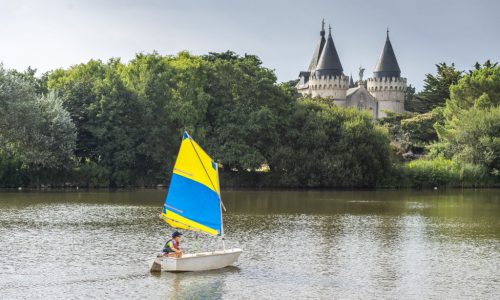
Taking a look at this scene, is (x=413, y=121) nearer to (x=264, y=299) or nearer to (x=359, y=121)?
(x=359, y=121)

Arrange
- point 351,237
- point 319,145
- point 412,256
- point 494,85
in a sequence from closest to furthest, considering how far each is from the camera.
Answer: point 412,256 < point 351,237 < point 319,145 < point 494,85

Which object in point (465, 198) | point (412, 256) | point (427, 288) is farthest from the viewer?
point (465, 198)

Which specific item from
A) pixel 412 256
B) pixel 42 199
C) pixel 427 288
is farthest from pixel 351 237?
pixel 42 199

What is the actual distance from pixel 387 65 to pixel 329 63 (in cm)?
960

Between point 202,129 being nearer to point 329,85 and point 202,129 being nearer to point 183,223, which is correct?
point 183,223

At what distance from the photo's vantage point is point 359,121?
6675 centimetres

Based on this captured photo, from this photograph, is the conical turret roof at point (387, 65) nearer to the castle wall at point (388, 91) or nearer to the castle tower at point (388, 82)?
the castle tower at point (388, 82)

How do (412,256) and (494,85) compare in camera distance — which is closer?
(412,256)

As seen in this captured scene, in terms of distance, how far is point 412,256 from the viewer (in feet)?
93.6

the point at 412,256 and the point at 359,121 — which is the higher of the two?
the point at 359,121

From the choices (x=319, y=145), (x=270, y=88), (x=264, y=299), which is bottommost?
(x=264, y=299)

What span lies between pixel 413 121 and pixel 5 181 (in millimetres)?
48067

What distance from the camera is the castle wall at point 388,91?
403 feet

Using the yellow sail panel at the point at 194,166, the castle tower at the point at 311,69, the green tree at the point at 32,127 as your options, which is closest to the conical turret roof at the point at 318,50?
the castle tower at the point at 311,69
